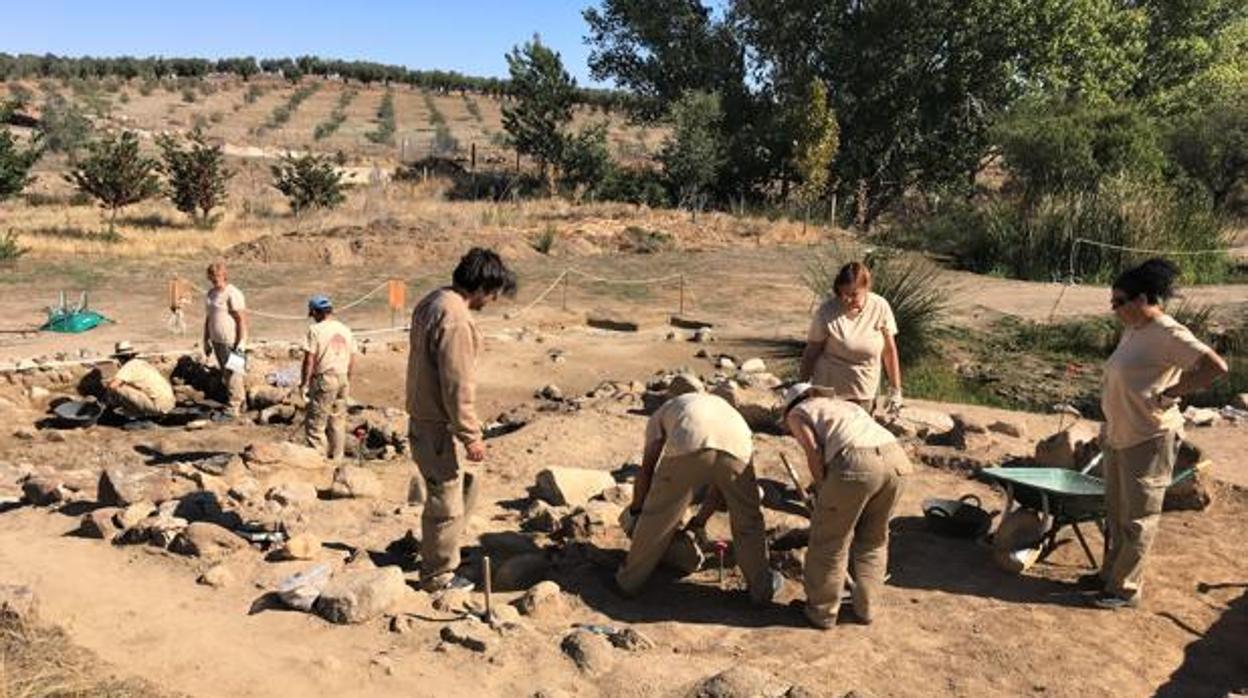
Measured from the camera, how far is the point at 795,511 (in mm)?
6566

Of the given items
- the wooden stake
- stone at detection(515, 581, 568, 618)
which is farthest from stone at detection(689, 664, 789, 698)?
the wooden stake

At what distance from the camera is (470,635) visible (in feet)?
15.3

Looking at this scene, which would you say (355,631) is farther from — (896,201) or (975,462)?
(896,201)

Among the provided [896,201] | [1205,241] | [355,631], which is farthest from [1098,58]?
[355,631]

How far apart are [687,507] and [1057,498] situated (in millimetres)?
1973

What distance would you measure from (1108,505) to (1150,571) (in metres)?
0.73

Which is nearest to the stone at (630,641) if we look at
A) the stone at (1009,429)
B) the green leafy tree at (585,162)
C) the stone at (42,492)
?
the stone at (42,492)

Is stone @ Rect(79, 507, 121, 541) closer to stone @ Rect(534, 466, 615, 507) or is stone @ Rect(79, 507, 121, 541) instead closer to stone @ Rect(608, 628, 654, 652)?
stone @ Rect(534, 466, 615, 507)

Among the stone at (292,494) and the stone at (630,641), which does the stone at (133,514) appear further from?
the stone at (630,641)

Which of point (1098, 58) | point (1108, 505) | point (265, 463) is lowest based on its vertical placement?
point (265, 463)

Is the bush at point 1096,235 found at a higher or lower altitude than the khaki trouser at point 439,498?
higher

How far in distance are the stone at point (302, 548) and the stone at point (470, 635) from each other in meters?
1.17

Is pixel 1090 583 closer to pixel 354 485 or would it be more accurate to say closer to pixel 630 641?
pixel 630 641

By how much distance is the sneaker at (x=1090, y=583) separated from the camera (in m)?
5.46
